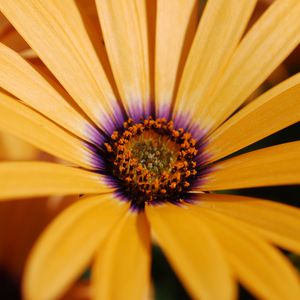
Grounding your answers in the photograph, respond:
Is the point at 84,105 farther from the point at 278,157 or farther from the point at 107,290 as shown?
the point at 107,290

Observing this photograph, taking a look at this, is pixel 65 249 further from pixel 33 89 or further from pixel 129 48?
pixel 129 48

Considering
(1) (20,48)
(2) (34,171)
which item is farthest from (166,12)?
(2) (34,171)

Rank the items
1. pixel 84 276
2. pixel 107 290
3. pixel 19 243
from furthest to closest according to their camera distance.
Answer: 1. pixel 84 276
2. pixel 19 243
3. pixel 107 290

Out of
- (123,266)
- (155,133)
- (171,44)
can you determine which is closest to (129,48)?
(171,44)

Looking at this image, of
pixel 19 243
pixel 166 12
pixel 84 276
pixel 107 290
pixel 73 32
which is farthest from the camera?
pixel 166 12

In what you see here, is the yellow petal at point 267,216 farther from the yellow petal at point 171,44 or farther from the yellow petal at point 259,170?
the yellow petal at point 171,44

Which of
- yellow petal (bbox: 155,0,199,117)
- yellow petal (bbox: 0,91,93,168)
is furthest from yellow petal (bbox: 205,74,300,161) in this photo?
yellow petal (bbox: 0,91,93,168)

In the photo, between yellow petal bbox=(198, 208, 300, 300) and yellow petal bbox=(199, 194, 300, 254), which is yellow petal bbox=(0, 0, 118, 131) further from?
yellow petal bbox=(198, 208, 300, 300)

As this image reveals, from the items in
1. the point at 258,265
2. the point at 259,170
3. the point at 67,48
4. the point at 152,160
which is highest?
the point at 67,48
